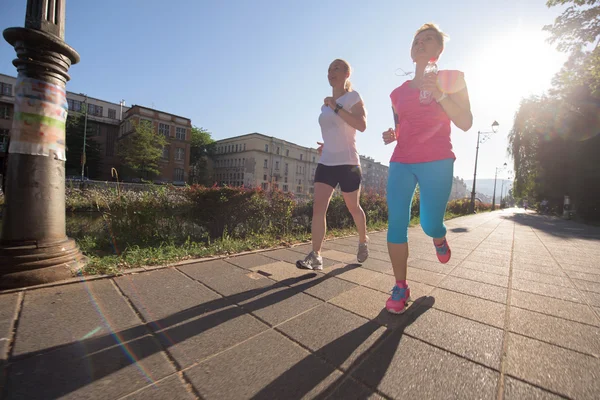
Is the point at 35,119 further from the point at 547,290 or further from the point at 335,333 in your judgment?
the point at 547,290

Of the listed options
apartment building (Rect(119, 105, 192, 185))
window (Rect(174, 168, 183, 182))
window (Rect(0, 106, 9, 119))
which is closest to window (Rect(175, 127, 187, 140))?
apartment building (Rect(119, 105, 192, 185))

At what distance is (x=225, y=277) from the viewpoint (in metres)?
2.49

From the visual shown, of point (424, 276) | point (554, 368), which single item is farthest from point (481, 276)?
point (554, 368)

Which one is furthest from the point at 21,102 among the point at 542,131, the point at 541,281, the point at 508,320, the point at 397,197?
the point at 542,131

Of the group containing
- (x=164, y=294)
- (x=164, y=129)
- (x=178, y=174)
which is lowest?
(x=164, y=294)

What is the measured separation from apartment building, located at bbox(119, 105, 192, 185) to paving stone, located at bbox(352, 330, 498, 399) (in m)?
50.3

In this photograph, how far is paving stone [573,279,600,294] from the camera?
261 cm

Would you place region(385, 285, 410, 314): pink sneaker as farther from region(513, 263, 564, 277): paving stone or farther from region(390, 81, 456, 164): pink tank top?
region(513, 263, 564, 277): paving stone

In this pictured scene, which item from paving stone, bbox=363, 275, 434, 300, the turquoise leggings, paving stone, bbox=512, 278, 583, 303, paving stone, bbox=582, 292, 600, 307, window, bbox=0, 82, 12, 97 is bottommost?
paving stone, bbox=363, 275, 434, 300

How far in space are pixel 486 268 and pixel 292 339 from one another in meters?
2.84

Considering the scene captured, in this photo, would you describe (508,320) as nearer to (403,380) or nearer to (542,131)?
(403,380)

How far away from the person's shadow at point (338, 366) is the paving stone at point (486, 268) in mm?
2013

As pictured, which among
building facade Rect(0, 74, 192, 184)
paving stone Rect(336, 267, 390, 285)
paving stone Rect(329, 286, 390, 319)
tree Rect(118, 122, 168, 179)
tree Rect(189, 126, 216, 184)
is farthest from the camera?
tree Rect(189, 126, 216, 184)

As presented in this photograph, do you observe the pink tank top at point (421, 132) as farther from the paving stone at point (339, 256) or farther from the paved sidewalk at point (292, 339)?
the paving stone at point (339, 256)
